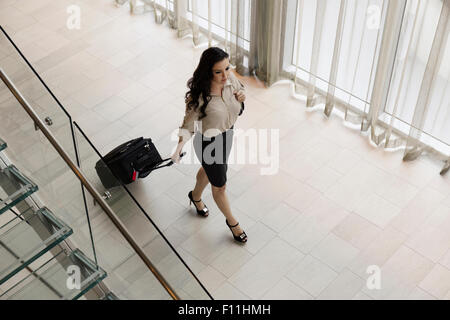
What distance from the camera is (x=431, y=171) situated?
5.83 m

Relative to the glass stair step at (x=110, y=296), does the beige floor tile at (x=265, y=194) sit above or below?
below

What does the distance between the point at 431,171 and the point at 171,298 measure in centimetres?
319

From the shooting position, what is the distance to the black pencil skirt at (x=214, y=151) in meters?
4.70

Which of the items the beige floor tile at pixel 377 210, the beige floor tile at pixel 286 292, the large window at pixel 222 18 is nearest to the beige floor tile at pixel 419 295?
the beige floor tile at pixel 377 210

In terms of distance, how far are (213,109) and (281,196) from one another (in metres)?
1.48

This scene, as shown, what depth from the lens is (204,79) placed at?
4422 mm

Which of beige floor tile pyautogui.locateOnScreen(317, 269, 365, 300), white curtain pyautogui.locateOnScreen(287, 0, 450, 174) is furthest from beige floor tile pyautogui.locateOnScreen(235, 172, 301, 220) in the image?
white curtain pyautogui.locateOnScreen(287, 0, 450, 174)

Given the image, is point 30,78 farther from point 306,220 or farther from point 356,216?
point 356,216

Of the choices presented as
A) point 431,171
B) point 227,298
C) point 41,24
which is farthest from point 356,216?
point 41,24

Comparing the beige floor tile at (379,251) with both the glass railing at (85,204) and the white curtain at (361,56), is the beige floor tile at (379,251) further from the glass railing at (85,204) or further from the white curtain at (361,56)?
the glass railing at (85,204)

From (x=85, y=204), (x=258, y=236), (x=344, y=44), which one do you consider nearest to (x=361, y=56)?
(x=344, y=44)

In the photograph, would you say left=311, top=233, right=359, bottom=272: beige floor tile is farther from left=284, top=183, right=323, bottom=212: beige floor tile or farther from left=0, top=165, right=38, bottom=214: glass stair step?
left=0, top=165, right=38, bottom=214: glass stair step

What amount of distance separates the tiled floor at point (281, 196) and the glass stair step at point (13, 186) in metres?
0.77

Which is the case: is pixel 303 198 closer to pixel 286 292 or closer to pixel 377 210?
pixel 377 210
